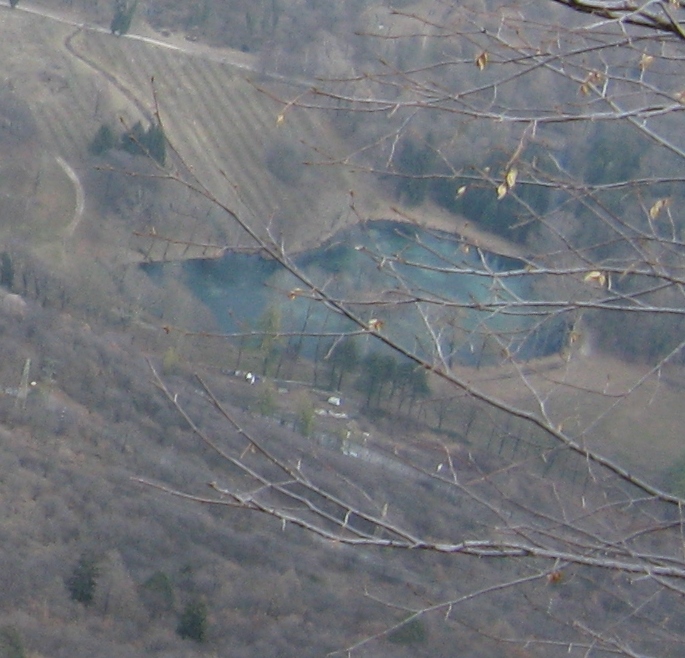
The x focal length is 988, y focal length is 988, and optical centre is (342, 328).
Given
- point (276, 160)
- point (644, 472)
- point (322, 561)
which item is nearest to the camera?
point (322, 561)

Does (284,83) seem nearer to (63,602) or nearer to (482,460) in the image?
(482,460)

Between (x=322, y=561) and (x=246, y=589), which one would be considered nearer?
(x=246, y=589)

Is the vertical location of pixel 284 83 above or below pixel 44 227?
above

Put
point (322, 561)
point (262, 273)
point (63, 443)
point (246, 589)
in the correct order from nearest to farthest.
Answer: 1. point (246, 589)
2. point (322, 561)
3. point (63, 443)
4. point (262, 273)

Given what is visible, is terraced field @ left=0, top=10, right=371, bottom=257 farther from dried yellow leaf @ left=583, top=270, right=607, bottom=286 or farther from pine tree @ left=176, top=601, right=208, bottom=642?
dried yellow leaf @ left=583, top=270, right=607, bottom=286

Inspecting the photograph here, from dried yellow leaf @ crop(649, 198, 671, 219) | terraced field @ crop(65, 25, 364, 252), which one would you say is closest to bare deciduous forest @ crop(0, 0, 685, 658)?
dried yellow leaf @ crop(649, 198, 671, 219)

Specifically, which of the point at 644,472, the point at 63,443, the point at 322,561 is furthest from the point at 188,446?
the point at 644,472

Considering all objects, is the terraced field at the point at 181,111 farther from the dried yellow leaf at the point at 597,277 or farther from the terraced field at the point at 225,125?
the dried yellow leaf at the point at 597,277

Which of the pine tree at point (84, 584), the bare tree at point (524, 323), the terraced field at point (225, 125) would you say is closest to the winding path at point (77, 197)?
the terraced field at point (225, 125)
